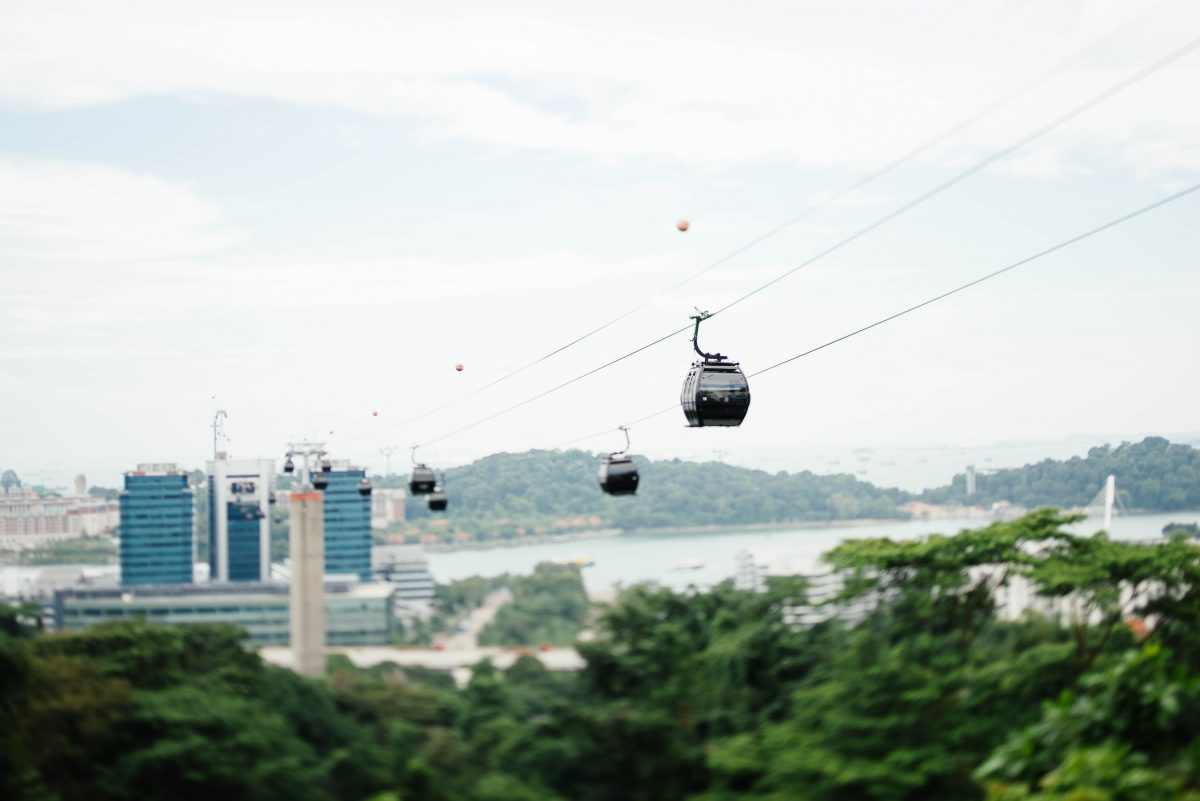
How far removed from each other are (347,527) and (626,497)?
7.95 m

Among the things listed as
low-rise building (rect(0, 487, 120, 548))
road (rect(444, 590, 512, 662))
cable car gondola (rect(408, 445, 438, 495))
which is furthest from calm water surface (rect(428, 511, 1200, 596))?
low-rise building (rect(0, 487, 120, 548))

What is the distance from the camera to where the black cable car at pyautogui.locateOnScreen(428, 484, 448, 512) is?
41.7 ft

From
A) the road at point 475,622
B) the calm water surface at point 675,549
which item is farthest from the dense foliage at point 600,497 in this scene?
the road at point 475,622

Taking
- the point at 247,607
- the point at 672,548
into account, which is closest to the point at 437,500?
the point at 672,548

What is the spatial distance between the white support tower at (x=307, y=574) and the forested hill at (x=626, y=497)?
2834mm

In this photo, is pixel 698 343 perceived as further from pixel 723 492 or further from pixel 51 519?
pixel 51 519

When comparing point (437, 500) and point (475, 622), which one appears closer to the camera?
point (437, 500)

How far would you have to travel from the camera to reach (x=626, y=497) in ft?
77.1

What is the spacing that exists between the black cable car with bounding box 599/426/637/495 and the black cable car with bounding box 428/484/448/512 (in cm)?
429

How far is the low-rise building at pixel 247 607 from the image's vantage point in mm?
19391

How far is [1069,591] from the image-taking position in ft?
31.7

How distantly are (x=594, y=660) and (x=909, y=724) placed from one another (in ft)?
9.07

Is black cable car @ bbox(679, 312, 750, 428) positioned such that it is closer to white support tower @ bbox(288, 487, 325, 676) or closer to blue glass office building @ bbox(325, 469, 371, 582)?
white support tower @ bbox(288, 487, 325, 676)

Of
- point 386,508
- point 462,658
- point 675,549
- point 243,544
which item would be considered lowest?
point 462,658
